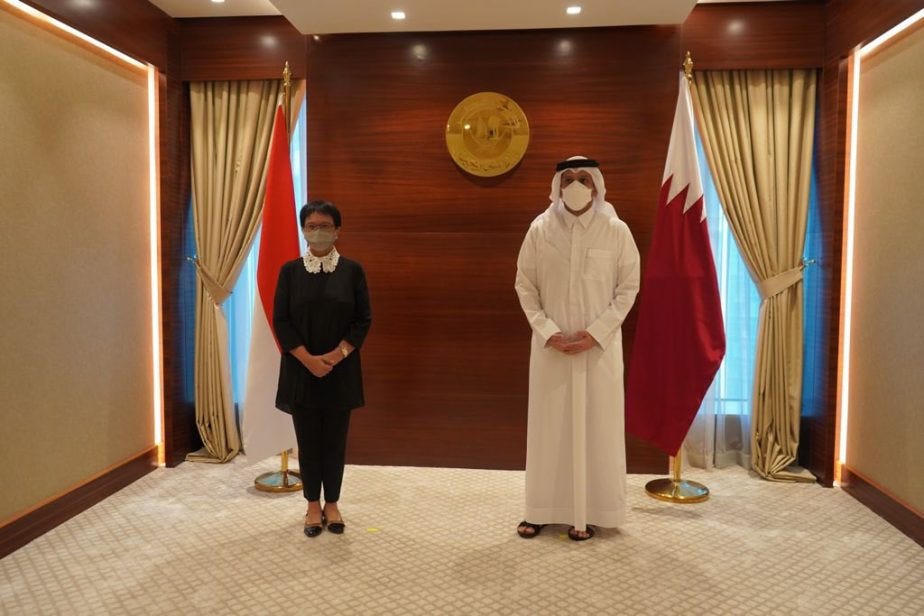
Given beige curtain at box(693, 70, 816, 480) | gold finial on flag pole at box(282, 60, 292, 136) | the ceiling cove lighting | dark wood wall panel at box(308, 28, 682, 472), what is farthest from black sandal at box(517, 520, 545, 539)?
the ceiling cove lighting

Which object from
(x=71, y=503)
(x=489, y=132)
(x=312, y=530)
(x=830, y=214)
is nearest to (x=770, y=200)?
(x=830, y=214)

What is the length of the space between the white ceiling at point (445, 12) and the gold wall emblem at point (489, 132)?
1.39 ft

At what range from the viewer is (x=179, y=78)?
448cm

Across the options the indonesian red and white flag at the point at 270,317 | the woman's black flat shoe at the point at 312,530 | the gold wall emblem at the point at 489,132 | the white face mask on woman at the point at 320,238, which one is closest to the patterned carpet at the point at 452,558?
the woman's black flat shoe at the point at 312,530

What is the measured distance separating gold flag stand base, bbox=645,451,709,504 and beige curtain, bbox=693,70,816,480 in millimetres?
599

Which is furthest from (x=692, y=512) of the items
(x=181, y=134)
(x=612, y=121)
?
(x=181, y=134)

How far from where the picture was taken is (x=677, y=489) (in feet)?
13.0

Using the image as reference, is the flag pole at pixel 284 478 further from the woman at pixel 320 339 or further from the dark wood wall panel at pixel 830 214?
the dark wood wall panel at pixel 830 214

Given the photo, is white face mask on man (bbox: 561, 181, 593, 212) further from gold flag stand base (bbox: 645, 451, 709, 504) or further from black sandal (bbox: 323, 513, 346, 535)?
black sandal (bbox: 323, 513, 346, 535)

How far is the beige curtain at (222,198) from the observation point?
4.52m

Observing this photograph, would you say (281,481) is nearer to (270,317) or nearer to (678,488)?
(270,317)

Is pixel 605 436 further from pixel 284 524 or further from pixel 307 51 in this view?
pixel 307 51

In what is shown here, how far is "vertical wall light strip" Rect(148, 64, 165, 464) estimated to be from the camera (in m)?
4.37

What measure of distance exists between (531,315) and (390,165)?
1525mm
